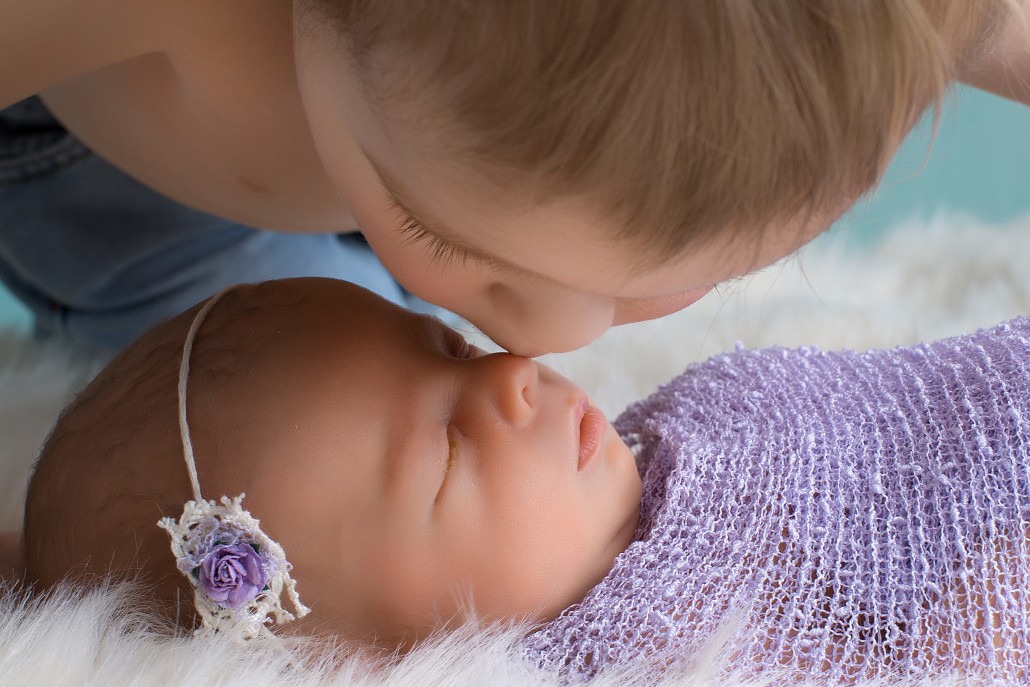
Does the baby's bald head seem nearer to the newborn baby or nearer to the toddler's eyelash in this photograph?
the newborn baby

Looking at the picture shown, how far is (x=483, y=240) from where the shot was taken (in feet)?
1.87

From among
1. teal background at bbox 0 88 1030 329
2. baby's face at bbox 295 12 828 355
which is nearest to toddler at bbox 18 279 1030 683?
baby's face at bbox 295 12 828 355

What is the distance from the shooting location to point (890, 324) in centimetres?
130

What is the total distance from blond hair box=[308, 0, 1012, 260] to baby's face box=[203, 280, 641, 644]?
0.29 meters

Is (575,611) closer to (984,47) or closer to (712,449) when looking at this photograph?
(712,449)

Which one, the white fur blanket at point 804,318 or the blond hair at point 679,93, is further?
the white fur blanket at point 804,318

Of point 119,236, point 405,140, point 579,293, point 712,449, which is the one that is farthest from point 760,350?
point 119,236

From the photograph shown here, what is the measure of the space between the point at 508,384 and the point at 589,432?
0.09 m

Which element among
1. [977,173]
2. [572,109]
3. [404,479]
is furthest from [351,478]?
[977,173]

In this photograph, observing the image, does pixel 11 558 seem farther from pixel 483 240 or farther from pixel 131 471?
pixel 483 240

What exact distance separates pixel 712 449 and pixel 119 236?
789 mm

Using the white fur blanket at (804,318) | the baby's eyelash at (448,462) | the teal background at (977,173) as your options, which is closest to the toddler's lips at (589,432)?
the baby's eyelash at (448,462)

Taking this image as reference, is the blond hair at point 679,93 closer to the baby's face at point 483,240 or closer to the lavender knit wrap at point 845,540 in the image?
the baby's face at point 483,240

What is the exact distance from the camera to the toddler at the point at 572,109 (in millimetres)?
457
